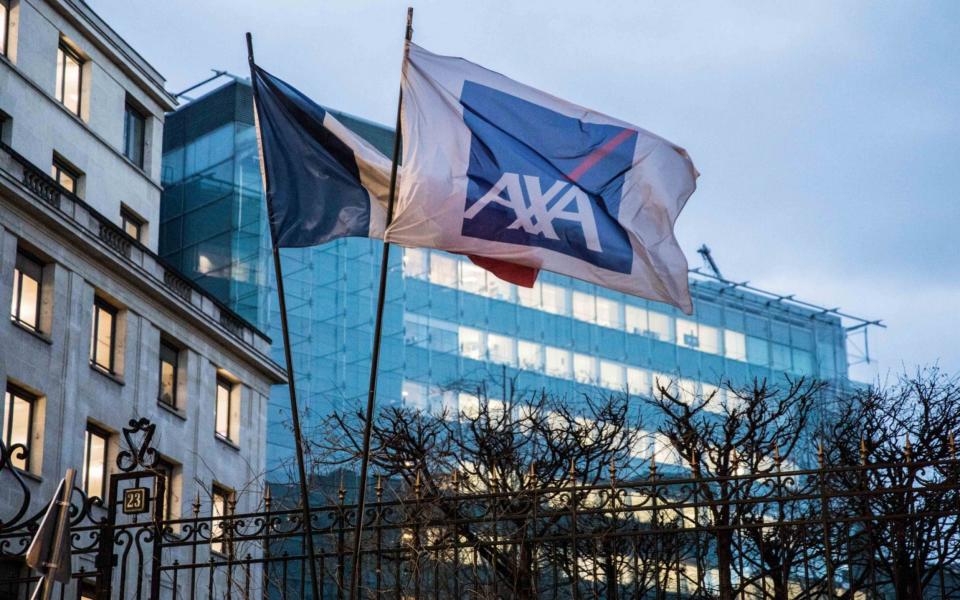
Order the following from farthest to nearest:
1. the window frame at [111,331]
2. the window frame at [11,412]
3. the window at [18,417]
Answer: the window frame at [111,331] → the window at [18,417] → the window frame at [11,412]

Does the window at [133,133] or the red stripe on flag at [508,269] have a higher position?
the window at [133,133]

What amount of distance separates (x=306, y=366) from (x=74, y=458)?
26823mm

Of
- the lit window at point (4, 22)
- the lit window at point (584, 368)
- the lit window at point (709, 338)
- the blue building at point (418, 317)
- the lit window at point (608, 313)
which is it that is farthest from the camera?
the lit window at point (709, 338)

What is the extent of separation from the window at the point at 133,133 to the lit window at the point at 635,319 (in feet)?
143

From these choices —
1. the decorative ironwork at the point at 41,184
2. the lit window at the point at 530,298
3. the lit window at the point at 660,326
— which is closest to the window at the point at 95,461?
the decorative ironwork at the point at 41,184

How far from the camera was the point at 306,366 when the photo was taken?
6344cm

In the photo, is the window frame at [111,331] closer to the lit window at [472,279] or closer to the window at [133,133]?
the window at [133,133]

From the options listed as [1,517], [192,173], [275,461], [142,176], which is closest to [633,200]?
[1,517]

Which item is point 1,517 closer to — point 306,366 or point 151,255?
point 151,255

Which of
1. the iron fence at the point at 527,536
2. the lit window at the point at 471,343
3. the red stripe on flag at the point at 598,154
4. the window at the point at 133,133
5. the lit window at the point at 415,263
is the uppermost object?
the lit window at the point at 415,263

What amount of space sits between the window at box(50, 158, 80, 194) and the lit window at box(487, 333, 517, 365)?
37.5 metres

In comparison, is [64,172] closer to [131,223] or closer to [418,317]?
[131,223]

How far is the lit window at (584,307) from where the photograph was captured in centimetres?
8262

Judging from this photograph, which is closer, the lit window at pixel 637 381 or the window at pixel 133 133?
the window at pixel 133 133
